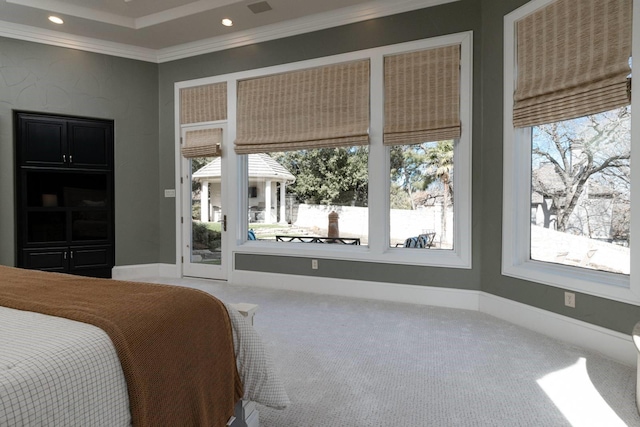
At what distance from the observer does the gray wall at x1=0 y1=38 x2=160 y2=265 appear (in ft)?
14.1

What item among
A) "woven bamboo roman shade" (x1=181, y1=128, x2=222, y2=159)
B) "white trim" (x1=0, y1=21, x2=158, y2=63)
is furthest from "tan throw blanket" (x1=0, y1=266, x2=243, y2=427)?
"white trim" (x1=0, y1=21, x2=158, y2=63)

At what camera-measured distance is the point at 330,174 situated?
4301 mm

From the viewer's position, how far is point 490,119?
340 centimetres

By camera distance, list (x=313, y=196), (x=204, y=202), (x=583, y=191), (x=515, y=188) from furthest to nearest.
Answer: (x=204, y=202) < (x=313, y=196) < (x=515, y=188) < (x=583, y=191)

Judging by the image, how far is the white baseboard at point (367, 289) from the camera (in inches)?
142

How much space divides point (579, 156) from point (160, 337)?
10.4 ft

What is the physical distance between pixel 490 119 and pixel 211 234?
143 inches

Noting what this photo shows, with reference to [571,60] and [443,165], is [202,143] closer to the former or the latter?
[443,165]

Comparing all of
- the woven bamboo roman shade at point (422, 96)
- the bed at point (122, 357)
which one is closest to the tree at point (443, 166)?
the woven bamboo roman shade at point (422, 96)

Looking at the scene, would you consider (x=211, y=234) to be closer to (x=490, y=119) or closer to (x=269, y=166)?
(x=269, y=166)

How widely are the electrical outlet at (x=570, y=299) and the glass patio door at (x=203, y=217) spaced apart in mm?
3726

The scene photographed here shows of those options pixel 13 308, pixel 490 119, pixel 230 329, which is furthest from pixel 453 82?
pixel 13 308

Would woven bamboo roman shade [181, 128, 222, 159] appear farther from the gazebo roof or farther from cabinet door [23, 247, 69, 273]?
cabinet door [23, 247, 69, 273]

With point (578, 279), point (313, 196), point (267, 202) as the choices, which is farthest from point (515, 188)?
point (267, 202)
